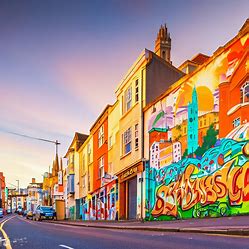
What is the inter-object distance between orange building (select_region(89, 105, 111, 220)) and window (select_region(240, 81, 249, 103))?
852 inches

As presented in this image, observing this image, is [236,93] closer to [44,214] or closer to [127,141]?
[127,141]

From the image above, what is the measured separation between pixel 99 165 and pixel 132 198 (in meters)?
12.5

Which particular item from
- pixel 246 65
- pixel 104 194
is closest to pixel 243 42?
pixel 246 65

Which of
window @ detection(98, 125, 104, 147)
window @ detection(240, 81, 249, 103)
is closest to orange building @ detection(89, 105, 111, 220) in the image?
window @ detection(98, 125, 104, 147)

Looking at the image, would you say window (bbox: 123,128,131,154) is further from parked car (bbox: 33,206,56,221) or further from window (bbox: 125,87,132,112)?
parked car (bbox: 33,206,56,221)

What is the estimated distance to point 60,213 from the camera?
55.4m

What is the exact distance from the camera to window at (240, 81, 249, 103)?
1669 centimetres

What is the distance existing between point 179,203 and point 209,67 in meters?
6.85

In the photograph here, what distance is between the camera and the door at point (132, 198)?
29128mm

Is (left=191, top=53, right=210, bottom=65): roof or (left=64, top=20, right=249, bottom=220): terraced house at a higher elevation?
(left=191, top=53, right=210, bottom=65): roof

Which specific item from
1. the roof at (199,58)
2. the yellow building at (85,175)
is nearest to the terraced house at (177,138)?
the roof at (199,58)

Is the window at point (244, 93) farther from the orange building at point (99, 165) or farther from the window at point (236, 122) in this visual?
the orange building at point (99, 165)

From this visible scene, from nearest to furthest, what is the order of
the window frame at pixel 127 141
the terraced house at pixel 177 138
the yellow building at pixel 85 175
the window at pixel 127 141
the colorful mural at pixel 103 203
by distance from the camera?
the terraced house at pixel 177 138
the window frame at pixel 127 141
the window at pixel 127 141
the colorful mural at pixel 103 203
the yellow building at pixel 85 175

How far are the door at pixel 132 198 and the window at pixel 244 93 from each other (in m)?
13.5
